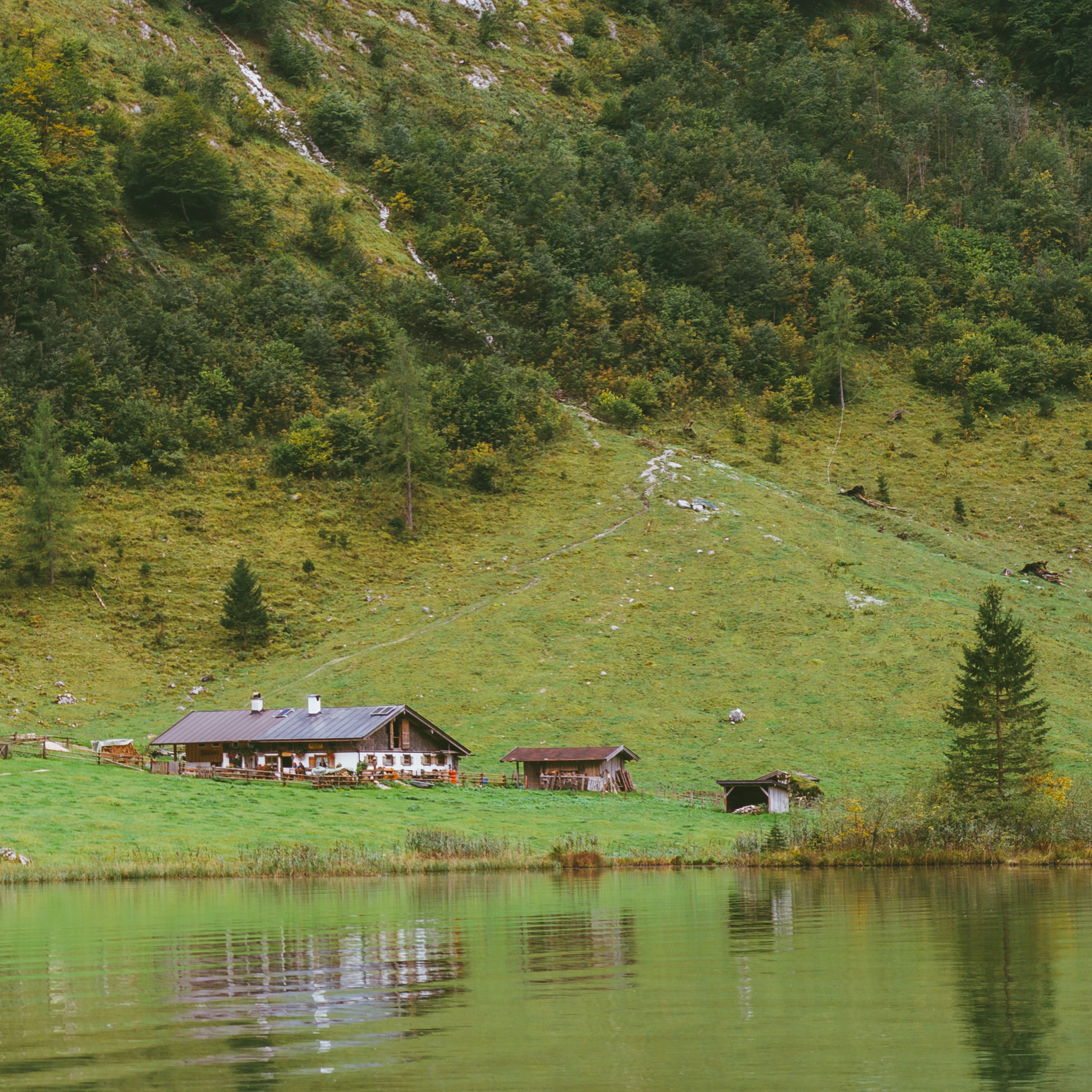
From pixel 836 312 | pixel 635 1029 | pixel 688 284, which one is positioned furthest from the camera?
pixel 688 284

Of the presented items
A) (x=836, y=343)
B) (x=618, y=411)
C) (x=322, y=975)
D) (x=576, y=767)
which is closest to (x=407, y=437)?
(x=618, y=411)

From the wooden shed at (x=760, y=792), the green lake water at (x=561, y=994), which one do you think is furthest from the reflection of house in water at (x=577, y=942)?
the wooden shed at (x=760, y=792)

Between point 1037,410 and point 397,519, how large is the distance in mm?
69248

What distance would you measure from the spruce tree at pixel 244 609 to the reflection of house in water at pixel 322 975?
6707 centimetres

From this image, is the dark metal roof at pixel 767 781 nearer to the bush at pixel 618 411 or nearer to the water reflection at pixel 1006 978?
the water reflection at pixel 1006 978

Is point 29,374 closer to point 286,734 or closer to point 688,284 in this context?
point 286,734

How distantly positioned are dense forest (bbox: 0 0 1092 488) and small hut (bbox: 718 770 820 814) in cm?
5593

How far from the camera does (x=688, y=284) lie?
14862cm

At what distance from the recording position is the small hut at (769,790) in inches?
2370

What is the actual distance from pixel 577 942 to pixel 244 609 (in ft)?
233

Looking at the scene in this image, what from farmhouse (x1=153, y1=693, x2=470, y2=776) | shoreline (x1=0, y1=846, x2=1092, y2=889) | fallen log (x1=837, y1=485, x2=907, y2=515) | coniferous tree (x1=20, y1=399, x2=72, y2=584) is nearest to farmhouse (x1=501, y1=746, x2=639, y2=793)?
farmhouse (x1=153, y1=693, x2=470, y2=776)

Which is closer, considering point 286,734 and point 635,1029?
point 635,1029

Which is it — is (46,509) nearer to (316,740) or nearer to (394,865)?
(316,740)

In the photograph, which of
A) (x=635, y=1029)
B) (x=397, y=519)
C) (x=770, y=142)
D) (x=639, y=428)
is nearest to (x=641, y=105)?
(x=770, y=142)
